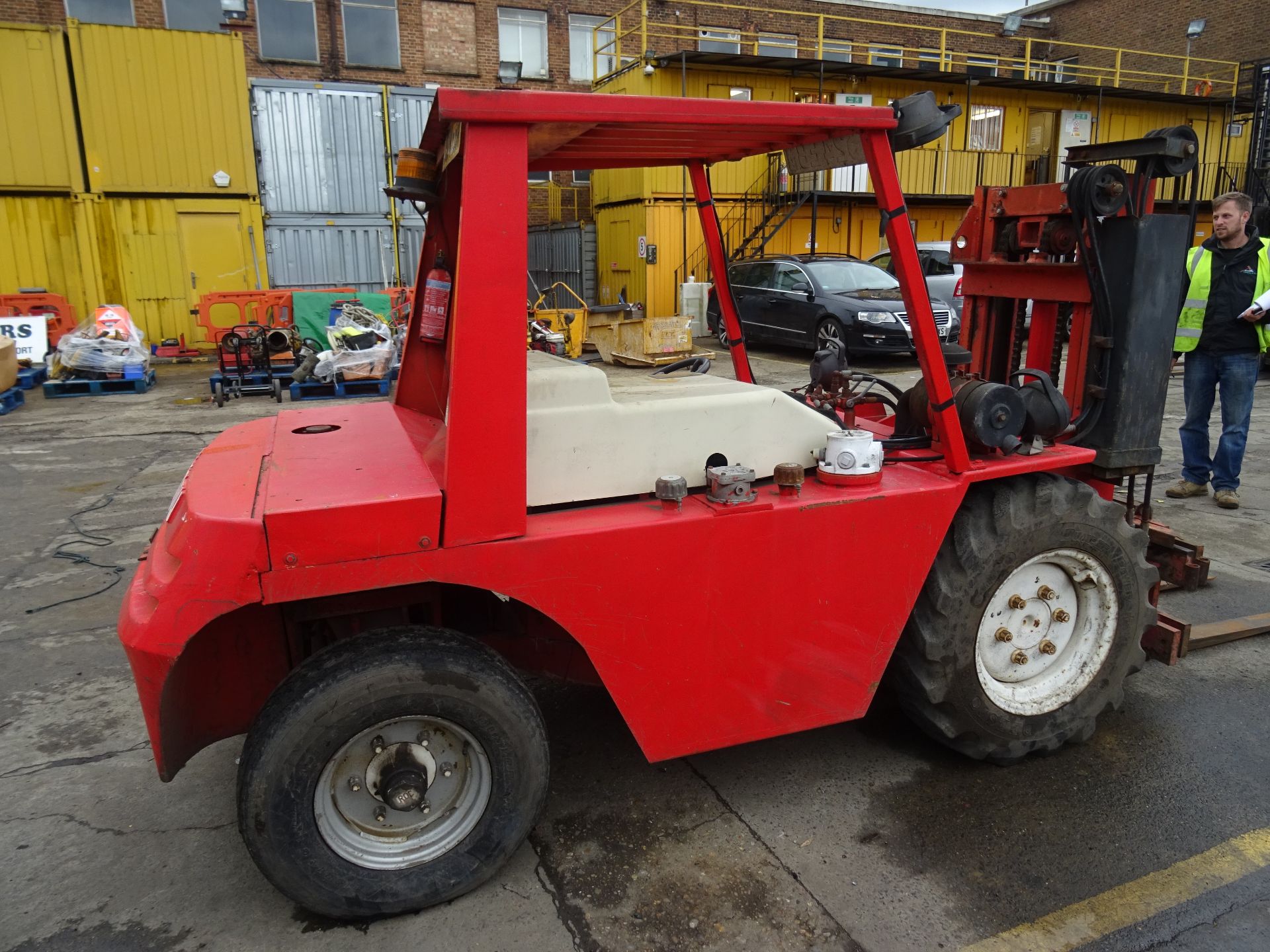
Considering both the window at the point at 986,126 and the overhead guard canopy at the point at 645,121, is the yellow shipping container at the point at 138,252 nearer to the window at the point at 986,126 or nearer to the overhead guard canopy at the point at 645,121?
the overhead guard canopy at the point at 645,121

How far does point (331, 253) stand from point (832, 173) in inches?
465

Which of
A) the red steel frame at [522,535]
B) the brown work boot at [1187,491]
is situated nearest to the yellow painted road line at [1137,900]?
the red steel frame at [522,535]

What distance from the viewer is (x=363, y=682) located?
2285 mm

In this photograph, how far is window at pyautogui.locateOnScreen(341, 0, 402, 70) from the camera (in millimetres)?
22625

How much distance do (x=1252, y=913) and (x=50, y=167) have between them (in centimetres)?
1889

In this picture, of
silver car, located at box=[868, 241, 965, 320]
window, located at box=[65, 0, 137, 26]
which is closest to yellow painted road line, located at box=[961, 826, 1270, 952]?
silver car, located at box=[868, 241, 965, 320]

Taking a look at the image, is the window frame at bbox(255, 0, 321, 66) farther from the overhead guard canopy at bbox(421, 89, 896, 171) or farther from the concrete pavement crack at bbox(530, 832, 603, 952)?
the concrete pavement crack at bbox(530, 832, 603, 952)

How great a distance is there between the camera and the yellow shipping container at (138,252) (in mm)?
15641

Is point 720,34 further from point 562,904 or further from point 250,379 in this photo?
point 562,904

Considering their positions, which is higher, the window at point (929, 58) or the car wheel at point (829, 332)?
the window at point (929, 58)

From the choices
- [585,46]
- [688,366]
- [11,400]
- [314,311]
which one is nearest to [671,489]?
[688,366]

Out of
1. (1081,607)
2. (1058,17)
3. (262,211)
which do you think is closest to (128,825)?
(1081,607)

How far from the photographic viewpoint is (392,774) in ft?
7.98

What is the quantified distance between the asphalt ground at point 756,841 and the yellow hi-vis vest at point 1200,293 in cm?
270
